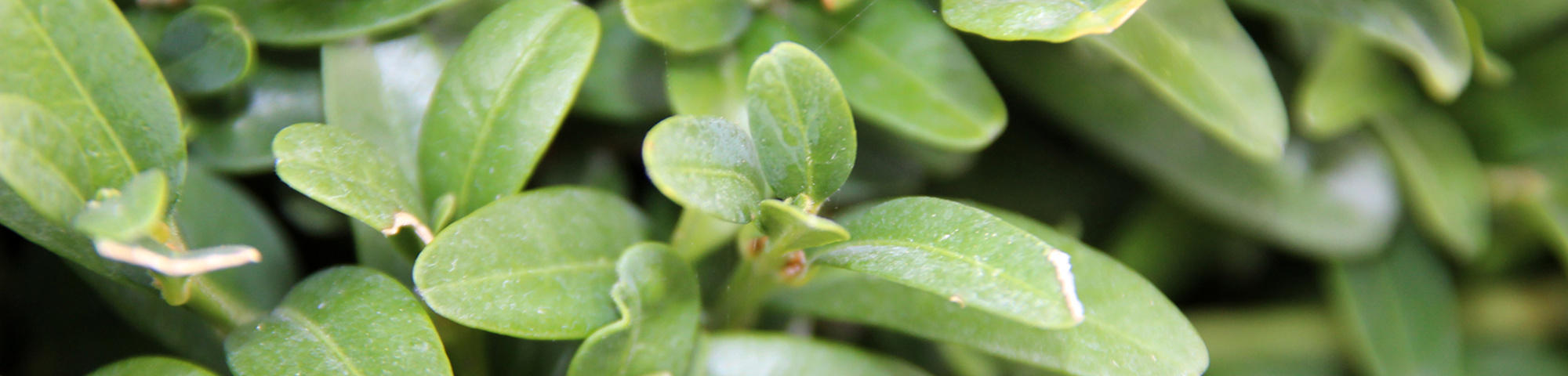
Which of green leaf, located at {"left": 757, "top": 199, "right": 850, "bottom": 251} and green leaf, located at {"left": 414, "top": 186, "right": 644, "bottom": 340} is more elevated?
green leaf, located at {"left": 757, "top": 199, "right": 850, "bottom": 251}

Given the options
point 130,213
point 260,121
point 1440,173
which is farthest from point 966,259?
point 1440,173

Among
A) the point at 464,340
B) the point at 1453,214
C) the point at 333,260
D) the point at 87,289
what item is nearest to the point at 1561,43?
the point at 1453,214

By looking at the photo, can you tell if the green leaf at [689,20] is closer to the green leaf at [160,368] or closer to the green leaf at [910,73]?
the green leaf at [910,73]

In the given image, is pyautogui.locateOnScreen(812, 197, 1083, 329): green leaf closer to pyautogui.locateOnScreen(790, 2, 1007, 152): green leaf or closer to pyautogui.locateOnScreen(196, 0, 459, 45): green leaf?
pyautogui.locateOnScreen(790, 2, 1007, 152): green leaf

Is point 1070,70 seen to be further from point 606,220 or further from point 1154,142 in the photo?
point 606,220

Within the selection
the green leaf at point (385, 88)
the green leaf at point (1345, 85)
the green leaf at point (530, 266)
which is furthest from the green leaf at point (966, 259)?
the green leaf at point (1345, 85)

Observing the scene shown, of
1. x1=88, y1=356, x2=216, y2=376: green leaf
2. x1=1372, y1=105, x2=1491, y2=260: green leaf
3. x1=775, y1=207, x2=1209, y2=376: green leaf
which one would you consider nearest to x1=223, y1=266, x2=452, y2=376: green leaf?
x1=88, y1=356, x2=216, y2=376: green leaf

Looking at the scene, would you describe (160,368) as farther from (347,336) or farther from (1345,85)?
(1345,85)

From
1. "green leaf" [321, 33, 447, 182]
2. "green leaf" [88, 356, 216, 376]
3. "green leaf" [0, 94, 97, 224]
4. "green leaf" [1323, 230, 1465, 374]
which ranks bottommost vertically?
"green leaf" [1323, 230, 1465, 374]
